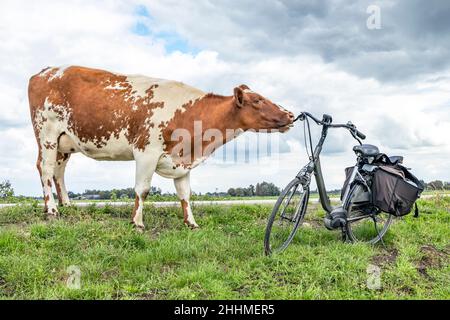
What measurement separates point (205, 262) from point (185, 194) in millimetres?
2538

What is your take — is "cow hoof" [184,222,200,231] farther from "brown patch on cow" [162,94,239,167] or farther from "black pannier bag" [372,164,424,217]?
"black pannier bag" [372,164,424,217]

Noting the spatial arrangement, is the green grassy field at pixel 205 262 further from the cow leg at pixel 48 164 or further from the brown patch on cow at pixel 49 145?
the brown patch on cow at pixel 49 145

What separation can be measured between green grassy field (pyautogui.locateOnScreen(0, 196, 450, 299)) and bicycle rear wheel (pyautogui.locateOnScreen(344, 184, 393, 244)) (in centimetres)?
25

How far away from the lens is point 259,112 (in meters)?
8.37

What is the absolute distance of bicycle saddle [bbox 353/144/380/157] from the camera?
7.91 m

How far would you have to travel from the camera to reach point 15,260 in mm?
6637

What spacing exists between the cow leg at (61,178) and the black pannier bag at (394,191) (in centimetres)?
587

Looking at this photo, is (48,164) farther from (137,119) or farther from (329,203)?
(329,203)

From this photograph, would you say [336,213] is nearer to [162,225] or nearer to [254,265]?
[254,265]

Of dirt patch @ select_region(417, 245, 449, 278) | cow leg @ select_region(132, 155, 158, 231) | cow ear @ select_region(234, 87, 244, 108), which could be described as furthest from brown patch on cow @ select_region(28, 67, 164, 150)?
dirt patch @ select_region(417, 245, 449, 278)

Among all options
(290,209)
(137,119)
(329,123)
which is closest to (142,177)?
(137,119)
